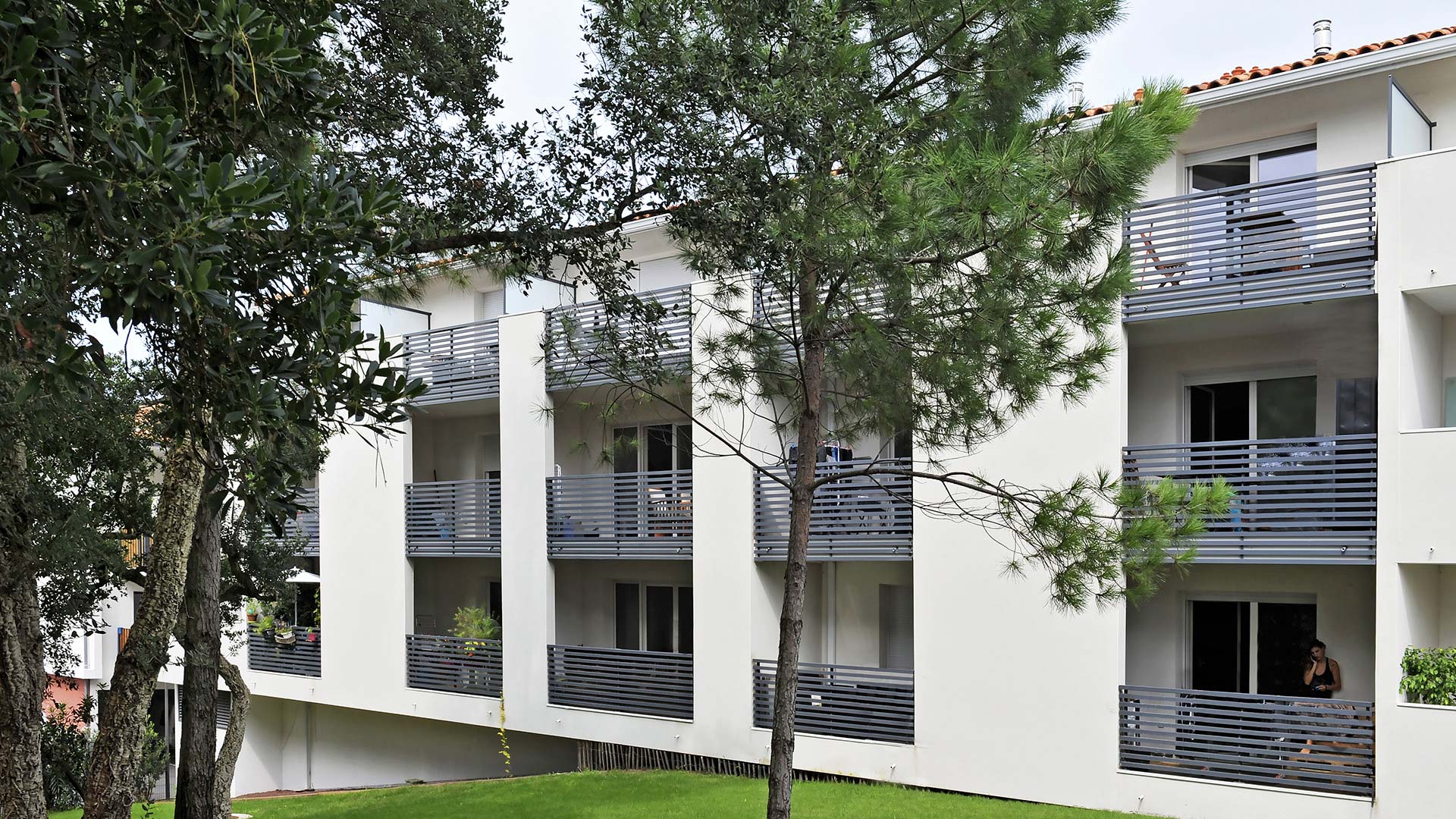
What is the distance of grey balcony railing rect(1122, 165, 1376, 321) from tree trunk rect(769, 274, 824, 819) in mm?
4961

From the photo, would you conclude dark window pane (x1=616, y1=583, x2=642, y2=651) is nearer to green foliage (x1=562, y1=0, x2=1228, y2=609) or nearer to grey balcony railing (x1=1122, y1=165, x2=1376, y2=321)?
grey balcony railing (x1=1122, y1=165, x2=1376, y2=321)

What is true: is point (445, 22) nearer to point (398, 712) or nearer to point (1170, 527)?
point (1170, 527)

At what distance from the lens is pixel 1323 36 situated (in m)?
14.2

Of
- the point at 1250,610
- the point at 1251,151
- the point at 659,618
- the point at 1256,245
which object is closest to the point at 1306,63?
the point at 1251,151

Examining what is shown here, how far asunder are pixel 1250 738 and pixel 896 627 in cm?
549

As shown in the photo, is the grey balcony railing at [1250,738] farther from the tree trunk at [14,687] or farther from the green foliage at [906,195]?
the tree trunk at [14,687]

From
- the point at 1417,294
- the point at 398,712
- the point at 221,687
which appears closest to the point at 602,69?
the point at 1417,294

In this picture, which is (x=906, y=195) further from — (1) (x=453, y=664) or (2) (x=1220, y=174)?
(1) (x=453, y=664)

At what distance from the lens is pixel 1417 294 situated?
1198 cm

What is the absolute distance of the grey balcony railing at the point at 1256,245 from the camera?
1230 cm

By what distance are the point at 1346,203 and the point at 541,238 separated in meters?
10.1

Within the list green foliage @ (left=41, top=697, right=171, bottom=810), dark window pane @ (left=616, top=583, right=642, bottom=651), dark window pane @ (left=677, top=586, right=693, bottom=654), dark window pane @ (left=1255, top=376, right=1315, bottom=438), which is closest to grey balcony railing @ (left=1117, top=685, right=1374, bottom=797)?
dark window pane @ (left=1255, top=376, right=1315, bottom=438)

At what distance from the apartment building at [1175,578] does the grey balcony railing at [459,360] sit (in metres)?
0.11

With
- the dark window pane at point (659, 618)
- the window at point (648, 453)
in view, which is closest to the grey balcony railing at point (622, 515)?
the window at point (648, 453)
